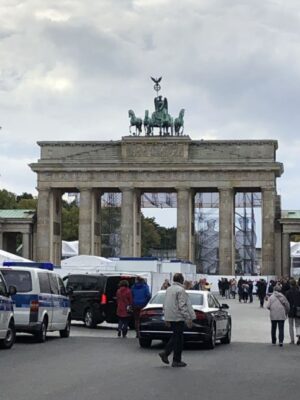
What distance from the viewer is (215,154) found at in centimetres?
9588

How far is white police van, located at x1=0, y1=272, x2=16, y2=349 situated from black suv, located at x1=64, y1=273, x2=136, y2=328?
36.8 feet

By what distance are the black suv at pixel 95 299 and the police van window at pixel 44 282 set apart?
7.39 meters

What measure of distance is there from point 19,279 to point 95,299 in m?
8.86

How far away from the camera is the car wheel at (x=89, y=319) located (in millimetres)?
35250

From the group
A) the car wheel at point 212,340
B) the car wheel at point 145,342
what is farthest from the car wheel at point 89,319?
the car wheel at point 212,340

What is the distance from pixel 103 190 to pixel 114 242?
1561 cm

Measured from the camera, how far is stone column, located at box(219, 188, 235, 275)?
9538 cm

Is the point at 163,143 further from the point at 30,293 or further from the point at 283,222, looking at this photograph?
the point at 30,293

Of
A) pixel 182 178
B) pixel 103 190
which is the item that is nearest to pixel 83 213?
pixel 103 190

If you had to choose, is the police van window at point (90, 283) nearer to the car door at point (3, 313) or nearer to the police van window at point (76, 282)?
the police van window at point (76, 282)

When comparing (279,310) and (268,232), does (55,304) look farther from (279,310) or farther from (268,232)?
(268,232)

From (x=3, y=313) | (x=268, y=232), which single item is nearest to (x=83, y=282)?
(x=3, y=313)

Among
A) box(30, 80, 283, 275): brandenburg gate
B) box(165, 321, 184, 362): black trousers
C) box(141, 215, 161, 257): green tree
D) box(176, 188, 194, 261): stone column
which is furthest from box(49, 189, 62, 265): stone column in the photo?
box(165, 321, 184, 362): black trousers

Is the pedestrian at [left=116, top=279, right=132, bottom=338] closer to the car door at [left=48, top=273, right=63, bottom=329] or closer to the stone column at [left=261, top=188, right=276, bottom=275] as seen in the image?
the car door at [left=48, top=273, right=63, bottom=329]
